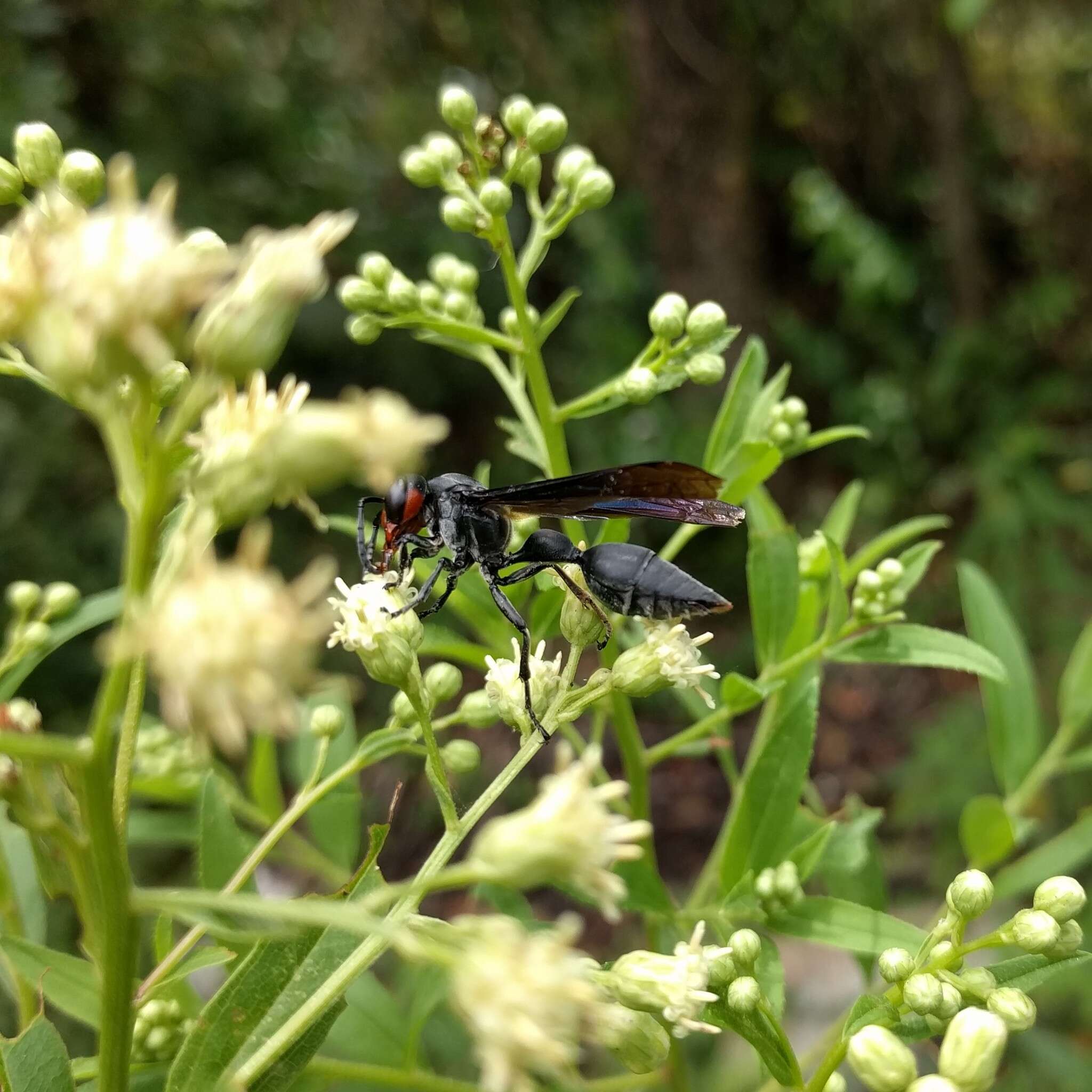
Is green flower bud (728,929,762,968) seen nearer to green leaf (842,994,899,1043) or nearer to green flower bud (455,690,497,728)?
green leaf (842,994,899,1043)

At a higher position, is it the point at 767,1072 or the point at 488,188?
the point at 488,188

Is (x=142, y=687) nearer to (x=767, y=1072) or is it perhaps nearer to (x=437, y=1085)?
(x=437, y=1085)

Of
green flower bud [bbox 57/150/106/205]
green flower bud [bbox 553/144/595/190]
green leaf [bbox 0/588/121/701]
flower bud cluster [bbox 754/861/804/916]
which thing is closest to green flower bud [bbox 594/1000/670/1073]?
flower bud cluster [bbox 754/861/804/916]

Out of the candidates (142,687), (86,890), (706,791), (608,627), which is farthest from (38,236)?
(706,791)

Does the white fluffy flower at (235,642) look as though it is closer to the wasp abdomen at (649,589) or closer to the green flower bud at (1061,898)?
the wasp abdomen at (649,589)

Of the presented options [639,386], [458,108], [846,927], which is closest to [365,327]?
[458,108]
